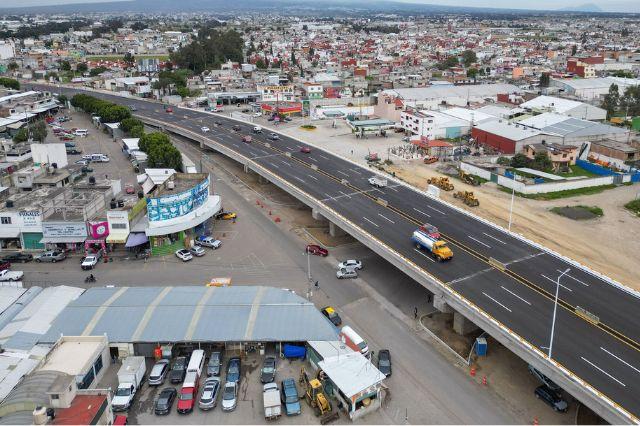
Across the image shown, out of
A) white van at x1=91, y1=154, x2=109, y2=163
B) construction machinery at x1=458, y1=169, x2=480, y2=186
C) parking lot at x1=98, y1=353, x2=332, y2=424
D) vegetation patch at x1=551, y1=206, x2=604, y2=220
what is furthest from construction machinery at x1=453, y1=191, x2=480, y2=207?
white van at x1=91, y1=154, x2=109, y2=163

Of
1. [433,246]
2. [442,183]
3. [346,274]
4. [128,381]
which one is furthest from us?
[442,183]

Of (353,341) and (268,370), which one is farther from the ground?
(353,341)

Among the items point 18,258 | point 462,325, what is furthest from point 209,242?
point 462,325

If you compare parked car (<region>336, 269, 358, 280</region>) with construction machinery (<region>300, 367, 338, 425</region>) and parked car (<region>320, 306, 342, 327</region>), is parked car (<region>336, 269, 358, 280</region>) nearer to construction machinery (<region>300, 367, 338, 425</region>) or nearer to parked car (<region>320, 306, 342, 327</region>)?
parked car (<region>320, 306, 342, 327</region>)

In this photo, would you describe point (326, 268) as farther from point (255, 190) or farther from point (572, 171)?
point (572, 171)

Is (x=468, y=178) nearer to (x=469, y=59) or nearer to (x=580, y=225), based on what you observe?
(x=580, y=225)

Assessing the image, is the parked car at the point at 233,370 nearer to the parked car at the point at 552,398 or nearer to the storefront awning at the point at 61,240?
the parked car at the point at 552,398
